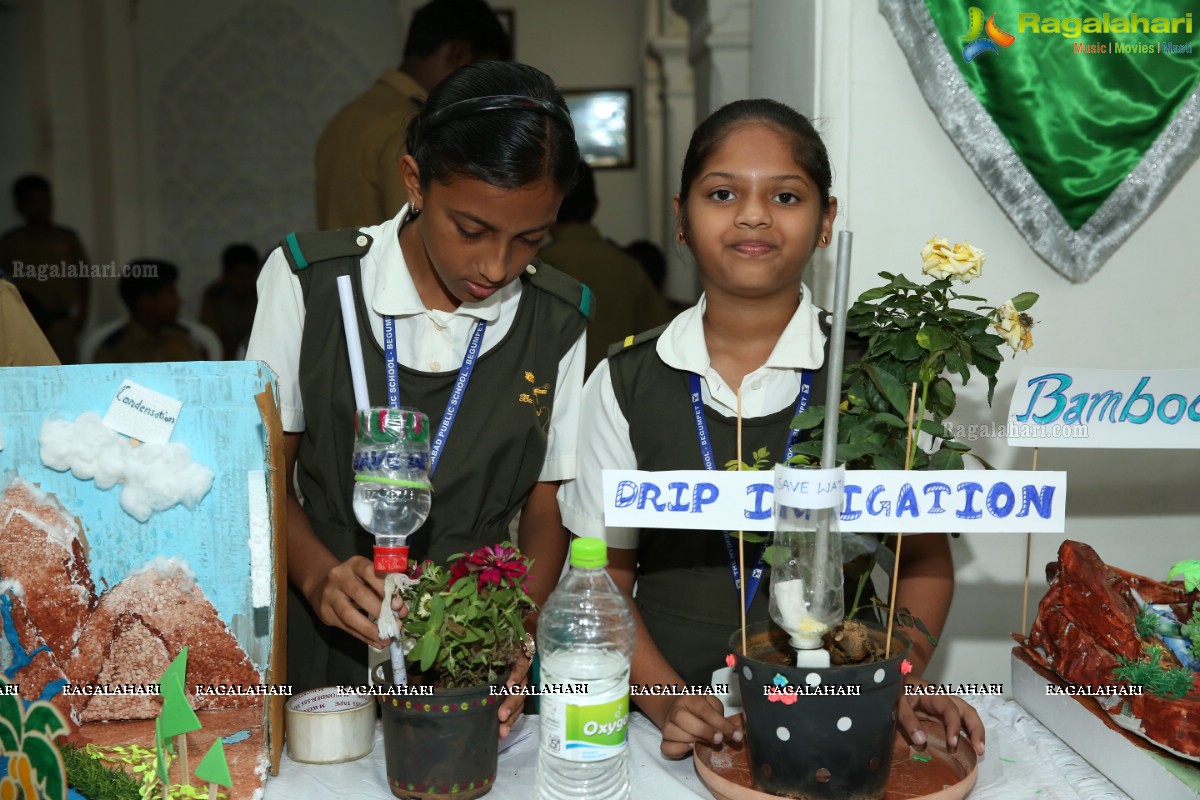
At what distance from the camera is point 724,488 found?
1362 mm

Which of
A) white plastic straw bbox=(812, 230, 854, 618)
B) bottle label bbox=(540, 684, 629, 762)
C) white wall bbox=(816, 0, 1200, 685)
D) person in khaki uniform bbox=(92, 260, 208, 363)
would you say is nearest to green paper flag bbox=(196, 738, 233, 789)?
bottle label bbox=(540, 684, 629, 762)

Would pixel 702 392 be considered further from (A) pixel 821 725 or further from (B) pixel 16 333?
(B) pixel 16 333

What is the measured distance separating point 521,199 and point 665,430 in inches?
17.3

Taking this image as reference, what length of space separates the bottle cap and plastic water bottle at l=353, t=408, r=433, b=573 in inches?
8.7

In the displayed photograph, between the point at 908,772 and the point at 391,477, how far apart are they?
2.53ft

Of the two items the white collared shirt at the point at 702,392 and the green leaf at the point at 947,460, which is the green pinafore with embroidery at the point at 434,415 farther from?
the green leaf at the point at 947,460

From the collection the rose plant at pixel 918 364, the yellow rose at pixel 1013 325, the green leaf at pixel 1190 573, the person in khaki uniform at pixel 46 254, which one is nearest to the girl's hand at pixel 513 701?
the rose plant at pixel 918 364

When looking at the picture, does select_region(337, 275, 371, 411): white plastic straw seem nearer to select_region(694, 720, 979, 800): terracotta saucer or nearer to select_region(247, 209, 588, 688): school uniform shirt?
select_region(247, 209, 588, 688): school uniform shirt

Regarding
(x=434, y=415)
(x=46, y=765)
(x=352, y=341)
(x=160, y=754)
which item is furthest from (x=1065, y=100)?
(x=46, y=765)

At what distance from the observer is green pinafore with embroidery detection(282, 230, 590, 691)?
175 cm

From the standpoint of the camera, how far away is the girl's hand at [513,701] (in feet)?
4.53

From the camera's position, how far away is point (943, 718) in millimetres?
1469

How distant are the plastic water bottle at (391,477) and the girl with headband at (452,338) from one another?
32 centimetres

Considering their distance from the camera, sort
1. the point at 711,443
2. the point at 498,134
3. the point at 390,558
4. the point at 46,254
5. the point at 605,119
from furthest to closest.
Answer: the point at 605,119 < the point at 46,254 < the point at 711,443 < the point at 498,134 < the point at 390,558
